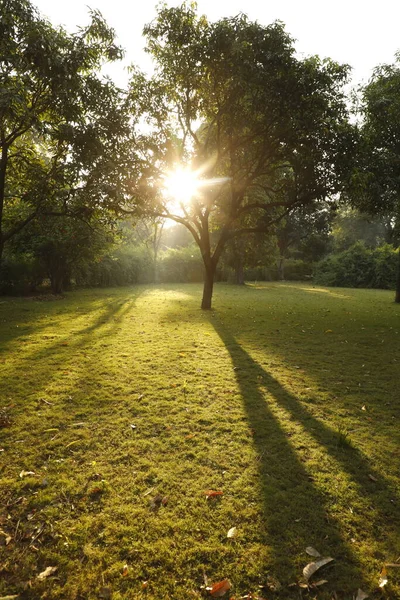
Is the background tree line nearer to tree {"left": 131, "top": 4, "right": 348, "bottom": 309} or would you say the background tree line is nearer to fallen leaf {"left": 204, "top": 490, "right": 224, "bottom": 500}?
tree {"left": 131, "top": 4, "right": 348, "bottom": 309}

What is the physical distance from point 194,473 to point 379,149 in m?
14.1

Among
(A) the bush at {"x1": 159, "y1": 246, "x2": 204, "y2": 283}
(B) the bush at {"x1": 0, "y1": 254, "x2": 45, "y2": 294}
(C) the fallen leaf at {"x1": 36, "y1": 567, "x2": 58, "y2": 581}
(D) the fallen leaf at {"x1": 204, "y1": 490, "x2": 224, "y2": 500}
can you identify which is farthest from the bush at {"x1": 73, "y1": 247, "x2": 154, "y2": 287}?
(C) the fallen leaf at {"x1": 36, "y1": 567, "x2": 58, "y2": 581}

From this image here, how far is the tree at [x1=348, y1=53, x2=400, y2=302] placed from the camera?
1017 centimetres

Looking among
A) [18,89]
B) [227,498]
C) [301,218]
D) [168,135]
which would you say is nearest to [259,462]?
[227,498]

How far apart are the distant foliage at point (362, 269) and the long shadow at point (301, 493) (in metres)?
32.8

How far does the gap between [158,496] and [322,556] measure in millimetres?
1389

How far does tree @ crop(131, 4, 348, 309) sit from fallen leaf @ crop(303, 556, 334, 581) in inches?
418

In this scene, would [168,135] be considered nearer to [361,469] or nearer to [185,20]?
[185,20]

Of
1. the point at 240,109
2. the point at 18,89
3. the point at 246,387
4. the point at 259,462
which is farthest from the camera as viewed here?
the point at 240,109

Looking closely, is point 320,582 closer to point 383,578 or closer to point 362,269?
point 383,578

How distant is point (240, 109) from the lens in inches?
409

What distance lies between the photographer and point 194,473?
3.19 m

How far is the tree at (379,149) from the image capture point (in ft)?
33.4

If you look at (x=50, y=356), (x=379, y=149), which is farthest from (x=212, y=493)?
(x=379, y=149)
